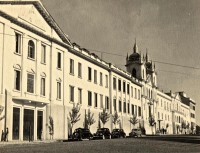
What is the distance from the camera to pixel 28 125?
1379 inches

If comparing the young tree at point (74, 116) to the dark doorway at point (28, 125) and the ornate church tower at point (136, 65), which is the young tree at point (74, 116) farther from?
the ornate church tower at point (136, 65)

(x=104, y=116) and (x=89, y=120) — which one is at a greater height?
(x=104, y=116)

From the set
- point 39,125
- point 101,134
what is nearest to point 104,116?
point 101,134

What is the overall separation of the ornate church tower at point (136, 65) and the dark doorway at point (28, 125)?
Result: 43341 millimetres

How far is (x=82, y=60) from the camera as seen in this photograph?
156ft

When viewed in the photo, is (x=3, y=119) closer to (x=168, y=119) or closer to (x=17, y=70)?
(x=17, y=70)

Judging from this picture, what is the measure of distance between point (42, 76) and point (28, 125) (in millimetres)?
5565

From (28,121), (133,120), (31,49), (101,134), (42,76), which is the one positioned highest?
(31,49)

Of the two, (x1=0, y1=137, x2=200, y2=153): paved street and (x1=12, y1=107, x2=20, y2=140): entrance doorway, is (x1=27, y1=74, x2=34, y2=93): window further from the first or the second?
(x1=0, y1=137, x2=200, y2=153): paved street

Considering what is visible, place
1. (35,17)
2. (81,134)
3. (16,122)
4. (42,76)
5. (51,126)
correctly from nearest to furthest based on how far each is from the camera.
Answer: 1. (16,122)
2. (81,134)
3. (35,17)
4. (42,76)
5. (51,126)

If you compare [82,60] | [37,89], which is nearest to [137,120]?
[82,60]

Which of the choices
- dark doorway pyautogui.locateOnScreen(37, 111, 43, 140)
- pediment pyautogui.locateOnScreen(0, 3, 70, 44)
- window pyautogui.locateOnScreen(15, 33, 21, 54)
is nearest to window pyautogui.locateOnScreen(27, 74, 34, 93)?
window pyautogui.locateOnScreen(15, 33, 21, 54)

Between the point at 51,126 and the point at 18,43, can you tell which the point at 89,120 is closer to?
the point at 51,126

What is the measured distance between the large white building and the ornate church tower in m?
17.8
